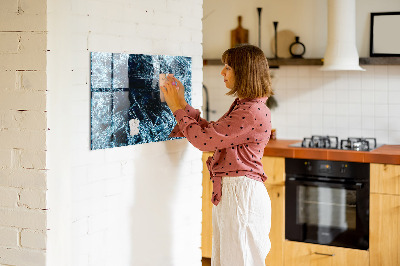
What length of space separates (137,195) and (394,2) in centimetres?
284

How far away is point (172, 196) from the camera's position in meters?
3.08

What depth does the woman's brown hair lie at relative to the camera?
2.74m

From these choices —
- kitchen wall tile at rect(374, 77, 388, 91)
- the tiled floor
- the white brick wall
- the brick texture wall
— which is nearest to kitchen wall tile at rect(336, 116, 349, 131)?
kitchen wall tile at rect(374, 77, 388, 91)

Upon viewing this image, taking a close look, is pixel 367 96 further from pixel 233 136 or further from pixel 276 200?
pixel 233 136

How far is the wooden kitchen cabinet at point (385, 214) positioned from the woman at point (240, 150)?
1.50 meters

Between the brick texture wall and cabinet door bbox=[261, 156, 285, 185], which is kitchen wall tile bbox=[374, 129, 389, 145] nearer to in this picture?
cabinet door bbox=[261, 156, 285, 185]

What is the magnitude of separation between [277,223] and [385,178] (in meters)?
0.87

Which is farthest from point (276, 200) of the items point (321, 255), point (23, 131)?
point (23, 131)

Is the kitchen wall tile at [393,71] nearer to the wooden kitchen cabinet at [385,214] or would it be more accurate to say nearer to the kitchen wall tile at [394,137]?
the kitchen wall tile at [394,137]

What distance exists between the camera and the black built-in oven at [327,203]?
4160 mm

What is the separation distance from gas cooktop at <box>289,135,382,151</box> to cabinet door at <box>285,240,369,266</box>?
0.72 m

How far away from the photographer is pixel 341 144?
4.38 m

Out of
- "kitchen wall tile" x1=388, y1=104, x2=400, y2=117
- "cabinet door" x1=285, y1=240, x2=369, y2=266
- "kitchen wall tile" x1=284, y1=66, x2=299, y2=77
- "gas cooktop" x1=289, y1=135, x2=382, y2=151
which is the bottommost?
"cabinet door" x1=285, y1=240, x2=369, y2=266

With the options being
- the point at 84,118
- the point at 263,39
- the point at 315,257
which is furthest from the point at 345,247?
the point at 84,118
